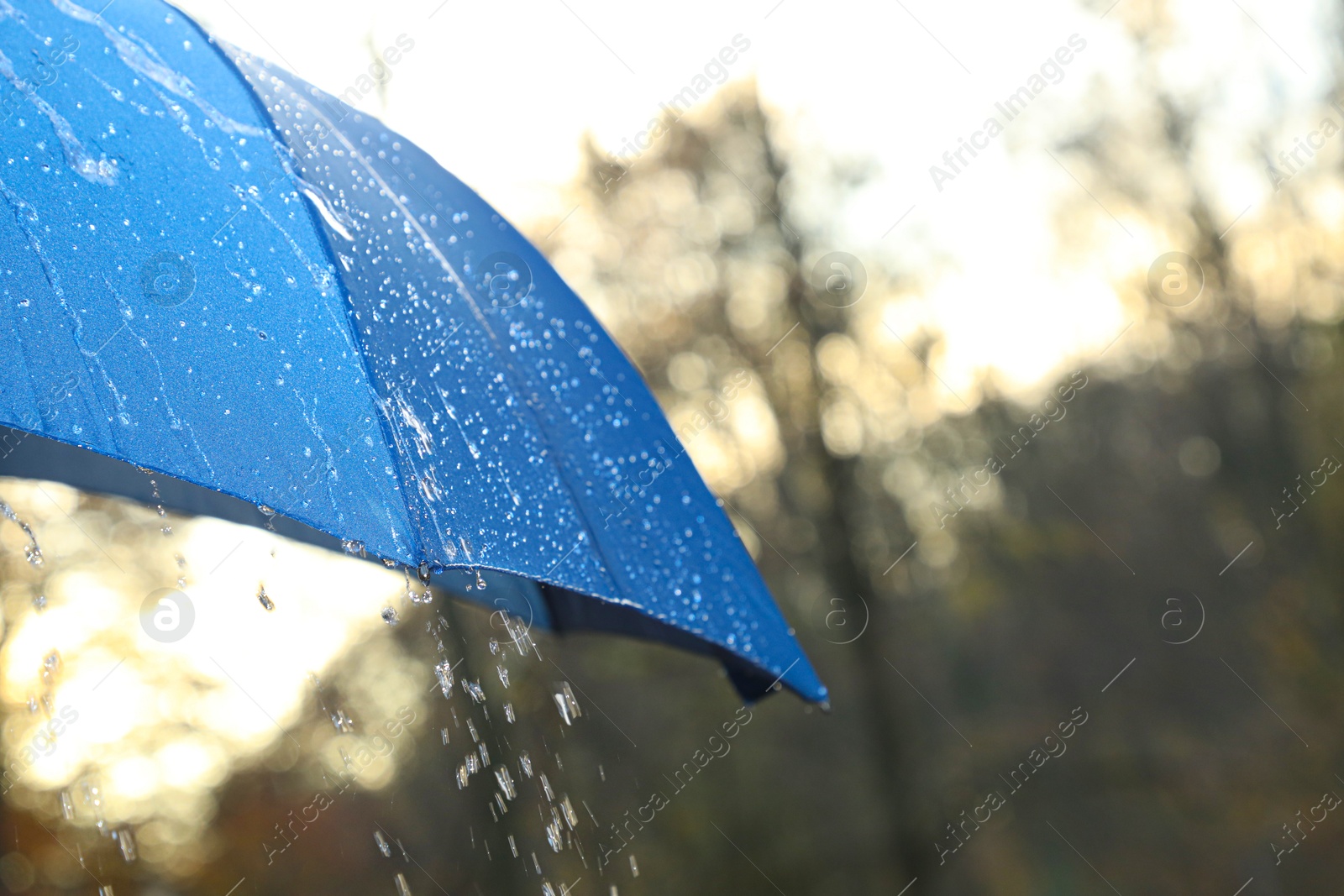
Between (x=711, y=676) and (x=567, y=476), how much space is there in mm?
9850

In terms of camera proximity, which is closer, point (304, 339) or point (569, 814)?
point (304, 339)

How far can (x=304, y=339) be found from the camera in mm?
1625

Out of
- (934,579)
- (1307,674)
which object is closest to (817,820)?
(934,579)

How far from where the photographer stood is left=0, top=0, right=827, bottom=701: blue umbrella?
1.50 metres

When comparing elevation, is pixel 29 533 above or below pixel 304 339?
below

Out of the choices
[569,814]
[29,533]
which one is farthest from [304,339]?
[569,814]

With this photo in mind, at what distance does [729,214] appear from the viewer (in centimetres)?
996

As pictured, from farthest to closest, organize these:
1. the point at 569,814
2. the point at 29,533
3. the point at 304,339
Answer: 1. the point at 569,814
2. the point at 29,533
3. the point at 304,339

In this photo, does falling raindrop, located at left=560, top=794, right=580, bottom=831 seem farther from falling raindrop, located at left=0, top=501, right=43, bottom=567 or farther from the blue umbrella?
falling raindrop, located at left=0, top=501, right=43, bottom=567

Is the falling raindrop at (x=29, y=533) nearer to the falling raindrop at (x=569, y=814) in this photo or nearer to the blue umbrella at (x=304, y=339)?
the blue umbrella at (x=304, y=339)

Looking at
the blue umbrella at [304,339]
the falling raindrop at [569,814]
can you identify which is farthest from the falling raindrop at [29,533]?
the falling raindrop at [569,814]

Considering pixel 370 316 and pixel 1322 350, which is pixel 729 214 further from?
pixel 370 316

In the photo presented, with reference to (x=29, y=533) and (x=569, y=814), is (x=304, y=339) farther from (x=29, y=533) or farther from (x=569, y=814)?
(x=569, y=814)

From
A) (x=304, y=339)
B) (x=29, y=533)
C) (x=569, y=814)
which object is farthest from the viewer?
(x=569, y=814)
